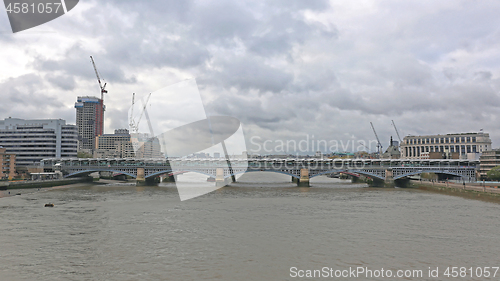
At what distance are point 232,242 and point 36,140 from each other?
454 ft

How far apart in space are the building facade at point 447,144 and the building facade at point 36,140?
6662 inches

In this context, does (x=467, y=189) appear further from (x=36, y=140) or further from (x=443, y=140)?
(x=36, y=140)

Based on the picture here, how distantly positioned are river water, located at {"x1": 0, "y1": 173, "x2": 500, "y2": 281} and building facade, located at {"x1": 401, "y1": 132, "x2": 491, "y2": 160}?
136518 millimetres

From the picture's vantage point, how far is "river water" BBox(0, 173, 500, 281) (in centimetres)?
2141

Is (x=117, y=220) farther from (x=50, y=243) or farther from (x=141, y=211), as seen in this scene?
(x=50, y=243)

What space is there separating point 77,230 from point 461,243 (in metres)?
34.8

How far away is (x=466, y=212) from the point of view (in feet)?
147

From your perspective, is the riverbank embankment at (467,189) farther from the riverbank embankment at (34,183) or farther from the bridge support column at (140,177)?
the riverbank embankment at (34,183)

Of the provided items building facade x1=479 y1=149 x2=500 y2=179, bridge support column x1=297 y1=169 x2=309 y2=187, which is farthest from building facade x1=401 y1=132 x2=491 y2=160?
bridge support column x1=297 y1=169 x2=309 y2=187

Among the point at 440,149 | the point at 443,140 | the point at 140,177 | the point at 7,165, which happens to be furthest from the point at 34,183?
the point at 443,140

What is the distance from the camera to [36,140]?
446ft

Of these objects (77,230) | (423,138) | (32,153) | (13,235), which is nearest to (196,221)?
(77,230)

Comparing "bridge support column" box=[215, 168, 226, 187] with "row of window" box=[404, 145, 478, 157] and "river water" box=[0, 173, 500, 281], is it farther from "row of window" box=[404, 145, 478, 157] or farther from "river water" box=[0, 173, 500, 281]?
"row of window" box=[404, 145, 478, 157]

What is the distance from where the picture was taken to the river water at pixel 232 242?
21.4 meters
